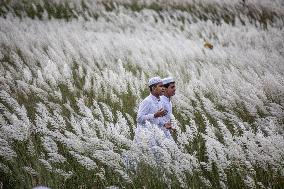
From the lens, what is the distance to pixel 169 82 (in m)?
4.23

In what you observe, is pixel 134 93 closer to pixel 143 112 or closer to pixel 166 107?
pixel 166 107

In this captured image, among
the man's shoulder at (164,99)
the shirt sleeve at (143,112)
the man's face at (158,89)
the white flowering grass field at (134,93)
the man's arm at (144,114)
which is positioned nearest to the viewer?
the white flowering grass field at (134,93)

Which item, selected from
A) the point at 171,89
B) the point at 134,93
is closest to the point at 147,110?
the point at 171,89

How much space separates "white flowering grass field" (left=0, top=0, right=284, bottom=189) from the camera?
294cm

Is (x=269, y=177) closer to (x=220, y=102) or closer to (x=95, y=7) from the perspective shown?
(x=220, y=102)

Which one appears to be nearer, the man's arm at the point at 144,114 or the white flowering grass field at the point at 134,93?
the white flowering grass field at the point at 134,93

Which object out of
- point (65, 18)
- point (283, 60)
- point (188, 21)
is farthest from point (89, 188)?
point (188, 21)

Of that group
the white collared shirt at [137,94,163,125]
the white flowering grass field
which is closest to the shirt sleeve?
the white collared shirt at [137,94,163,125]

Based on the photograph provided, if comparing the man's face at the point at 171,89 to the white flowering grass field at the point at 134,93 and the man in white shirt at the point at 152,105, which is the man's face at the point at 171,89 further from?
the white flowering grass field at the point at 134,93

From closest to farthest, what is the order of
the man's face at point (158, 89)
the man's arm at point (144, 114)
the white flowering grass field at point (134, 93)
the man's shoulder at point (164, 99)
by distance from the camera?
1. the white flowering grass field at point (134, 93)
2. the man's arm at point (144, 114)
3. the man's face at point (158, 89)
4. the man's shoulder at point (164, 99)

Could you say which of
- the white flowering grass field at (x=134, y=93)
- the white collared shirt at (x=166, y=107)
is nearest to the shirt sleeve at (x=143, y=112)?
the white flowering grass field at (x=134, y=93)

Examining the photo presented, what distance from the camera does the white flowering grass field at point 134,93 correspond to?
294 centimetres

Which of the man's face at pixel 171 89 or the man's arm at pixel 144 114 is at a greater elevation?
the man's face at pixel 171 89

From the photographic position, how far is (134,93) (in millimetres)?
5160
